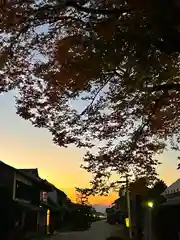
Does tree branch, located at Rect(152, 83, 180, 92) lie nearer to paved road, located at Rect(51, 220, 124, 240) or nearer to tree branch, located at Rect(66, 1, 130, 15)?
tree branch, located at Rect(66, 1, 130, 15)

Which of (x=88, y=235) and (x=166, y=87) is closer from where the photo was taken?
(x=166, y=87)

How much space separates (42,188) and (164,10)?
38.9 metres

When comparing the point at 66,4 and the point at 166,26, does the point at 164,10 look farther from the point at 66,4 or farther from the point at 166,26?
the point at 66,4

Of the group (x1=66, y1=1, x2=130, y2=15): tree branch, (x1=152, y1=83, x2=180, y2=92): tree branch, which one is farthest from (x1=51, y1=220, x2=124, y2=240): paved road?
(x1=66, y1=1, x2=130, y2=15): tree branch

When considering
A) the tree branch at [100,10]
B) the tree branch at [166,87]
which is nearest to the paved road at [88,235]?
the tree branch at [166,87]

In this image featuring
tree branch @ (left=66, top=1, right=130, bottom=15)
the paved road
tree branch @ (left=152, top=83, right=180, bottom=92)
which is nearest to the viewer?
tree branch @ (left=66, top=1, right=130, bottom=15)

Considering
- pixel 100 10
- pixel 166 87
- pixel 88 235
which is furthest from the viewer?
pixel 88 235

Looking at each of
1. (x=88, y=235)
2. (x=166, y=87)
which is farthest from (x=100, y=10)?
(x=88, y=235)

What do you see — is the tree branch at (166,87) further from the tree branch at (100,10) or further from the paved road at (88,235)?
the paved road at (88,235)

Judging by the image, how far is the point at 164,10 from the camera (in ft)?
21.0

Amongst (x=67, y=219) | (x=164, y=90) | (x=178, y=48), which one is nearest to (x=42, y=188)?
(x=67, y=219)

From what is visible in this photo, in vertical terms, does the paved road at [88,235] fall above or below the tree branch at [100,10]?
below

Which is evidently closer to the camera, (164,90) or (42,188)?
(164,90)

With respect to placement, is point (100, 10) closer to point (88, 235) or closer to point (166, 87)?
point (166, 87)
